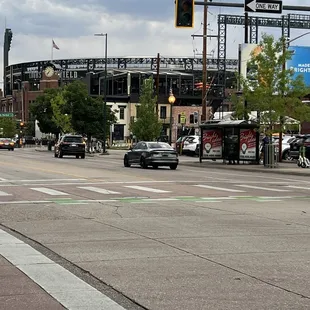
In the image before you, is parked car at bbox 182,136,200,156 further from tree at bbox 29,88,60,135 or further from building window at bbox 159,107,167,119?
building window at bbox 159,107,167,119

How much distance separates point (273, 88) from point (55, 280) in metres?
28.9

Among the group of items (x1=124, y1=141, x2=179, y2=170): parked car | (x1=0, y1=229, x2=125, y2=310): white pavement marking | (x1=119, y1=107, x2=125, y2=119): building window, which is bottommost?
(x1=0, y1=229, x2=125, y2=310): white pavement marking

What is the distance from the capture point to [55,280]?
716 cm

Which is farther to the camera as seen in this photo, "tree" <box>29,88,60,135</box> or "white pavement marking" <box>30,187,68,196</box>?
A: "tree" <box>29,88,60,135</box>

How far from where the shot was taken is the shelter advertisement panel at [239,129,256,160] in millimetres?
35781

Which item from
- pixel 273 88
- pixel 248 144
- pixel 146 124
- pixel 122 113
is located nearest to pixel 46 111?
pixel 122 113

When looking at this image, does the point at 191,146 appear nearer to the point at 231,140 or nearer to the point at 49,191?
the point at 231,140

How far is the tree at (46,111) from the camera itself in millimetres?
80312

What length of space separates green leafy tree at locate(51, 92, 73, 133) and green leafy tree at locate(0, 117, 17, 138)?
4879 cm

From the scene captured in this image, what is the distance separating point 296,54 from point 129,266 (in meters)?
54.1

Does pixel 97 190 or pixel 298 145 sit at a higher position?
pixel 298 145

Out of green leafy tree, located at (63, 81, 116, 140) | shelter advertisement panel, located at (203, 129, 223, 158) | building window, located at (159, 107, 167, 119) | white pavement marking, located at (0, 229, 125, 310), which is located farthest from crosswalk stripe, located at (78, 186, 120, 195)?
building window, located at (159, 107, 167, 119)

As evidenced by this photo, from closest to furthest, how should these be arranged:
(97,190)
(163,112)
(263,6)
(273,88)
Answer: (97,190) < (263,6) < (273,88) < (163,112)

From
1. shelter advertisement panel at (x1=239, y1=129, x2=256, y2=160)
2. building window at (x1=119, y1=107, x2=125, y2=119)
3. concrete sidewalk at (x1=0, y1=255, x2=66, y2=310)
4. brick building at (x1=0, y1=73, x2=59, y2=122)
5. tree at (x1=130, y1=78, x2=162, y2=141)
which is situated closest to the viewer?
concrete sidewalk at (x1=0, y1=255, x2=66, y2=310)
